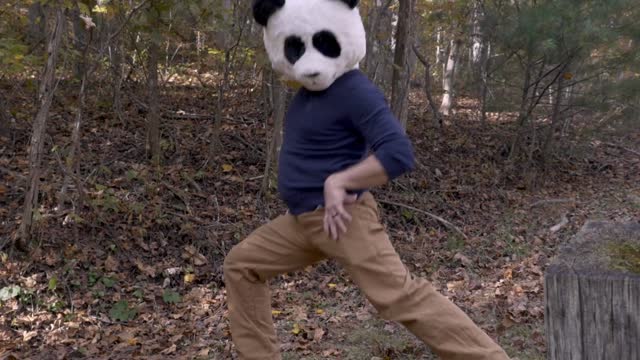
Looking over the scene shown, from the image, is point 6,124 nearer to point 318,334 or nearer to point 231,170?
point 231,170

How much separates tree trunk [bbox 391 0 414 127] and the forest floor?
1062 millimetres

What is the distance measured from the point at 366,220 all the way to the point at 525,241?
22.1ft

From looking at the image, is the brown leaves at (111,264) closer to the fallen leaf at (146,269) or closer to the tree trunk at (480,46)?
the fallen leaf at (146,269)

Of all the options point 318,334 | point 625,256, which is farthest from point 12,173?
point 625,256

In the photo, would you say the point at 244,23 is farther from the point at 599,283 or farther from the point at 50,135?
the point at 599,283

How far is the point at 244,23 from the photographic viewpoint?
801 cm

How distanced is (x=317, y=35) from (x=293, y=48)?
6.3 inches

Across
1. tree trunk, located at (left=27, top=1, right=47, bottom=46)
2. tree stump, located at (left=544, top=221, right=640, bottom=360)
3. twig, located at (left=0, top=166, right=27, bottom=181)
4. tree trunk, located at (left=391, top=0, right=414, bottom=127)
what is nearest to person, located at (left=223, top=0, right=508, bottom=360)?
tree stump, located at (left=544, top=221, right=640, bottom=360)

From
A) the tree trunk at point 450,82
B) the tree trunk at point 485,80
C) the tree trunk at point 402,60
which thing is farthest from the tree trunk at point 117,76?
the tree trunk at point 450,82

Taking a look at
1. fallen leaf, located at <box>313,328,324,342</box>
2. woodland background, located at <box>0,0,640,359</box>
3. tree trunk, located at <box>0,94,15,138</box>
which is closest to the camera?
fallen leaf, located at <box>313,328,324,342</box>

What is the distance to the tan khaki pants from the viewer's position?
315cm

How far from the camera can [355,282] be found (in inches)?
133

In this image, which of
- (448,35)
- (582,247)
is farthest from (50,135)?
(448,35)

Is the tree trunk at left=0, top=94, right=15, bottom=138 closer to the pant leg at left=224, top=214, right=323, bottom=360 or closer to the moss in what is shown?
the pant leg at left=224, top=214, right=323, bottom=360
